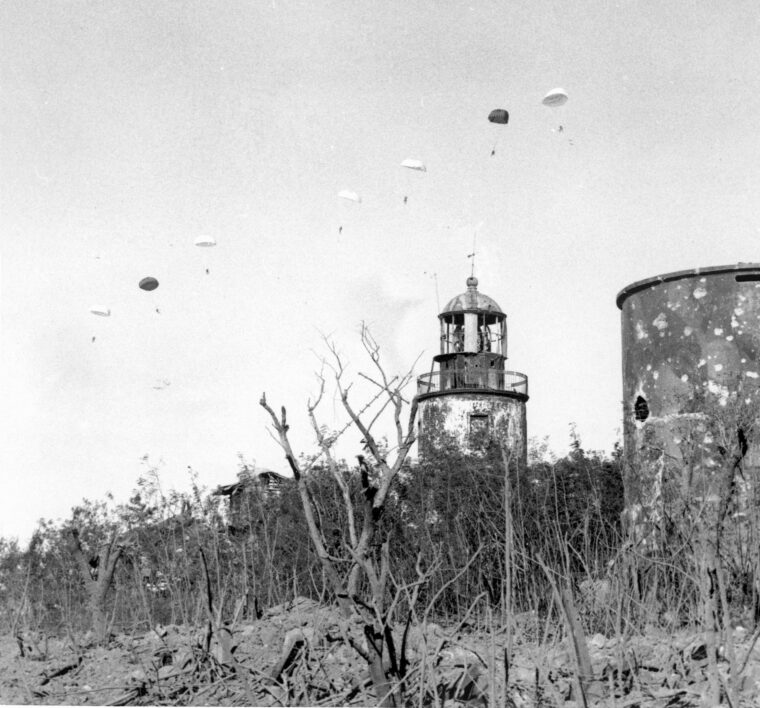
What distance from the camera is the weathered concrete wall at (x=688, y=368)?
12.3m

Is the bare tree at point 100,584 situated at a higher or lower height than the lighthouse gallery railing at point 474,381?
lower

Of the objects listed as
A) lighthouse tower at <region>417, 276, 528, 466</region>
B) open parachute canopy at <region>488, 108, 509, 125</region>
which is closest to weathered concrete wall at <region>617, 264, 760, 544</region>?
open parachute canopy at <region>488, 108, 509, 125</region>

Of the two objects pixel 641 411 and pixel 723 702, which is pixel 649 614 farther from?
pixel 641 411

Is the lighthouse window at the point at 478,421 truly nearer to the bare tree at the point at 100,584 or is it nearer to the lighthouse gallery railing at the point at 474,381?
the lighthouse gallery railing at the point at 474,381

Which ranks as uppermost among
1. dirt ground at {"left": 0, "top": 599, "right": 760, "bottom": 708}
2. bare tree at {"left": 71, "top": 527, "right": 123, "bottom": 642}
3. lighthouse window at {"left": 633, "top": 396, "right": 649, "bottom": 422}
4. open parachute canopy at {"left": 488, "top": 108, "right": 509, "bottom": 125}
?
open parachute canopy at {"left": 488, "top": 108, "right": 509, "bottom": 125}

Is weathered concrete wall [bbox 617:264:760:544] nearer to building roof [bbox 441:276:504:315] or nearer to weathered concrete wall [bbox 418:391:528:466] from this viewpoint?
weathered concrete wall [bbox 418:391:528:466]

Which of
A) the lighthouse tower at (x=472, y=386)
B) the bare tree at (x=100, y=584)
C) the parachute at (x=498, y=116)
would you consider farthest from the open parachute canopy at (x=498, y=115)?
the lighthouse tower at (x=472, y=386)

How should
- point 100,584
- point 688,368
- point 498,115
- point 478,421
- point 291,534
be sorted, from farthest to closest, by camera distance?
point 478,421 → point 291,534 → point 688,368 → point 498,115 → point 100,584

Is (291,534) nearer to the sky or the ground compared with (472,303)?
nearer to the ground

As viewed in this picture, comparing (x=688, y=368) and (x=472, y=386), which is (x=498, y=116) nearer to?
(x=688, y=368)

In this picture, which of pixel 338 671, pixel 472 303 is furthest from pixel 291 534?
pixel 472 303

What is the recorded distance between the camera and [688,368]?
12688mm

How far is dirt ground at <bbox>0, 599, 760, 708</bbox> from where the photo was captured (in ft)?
17.7

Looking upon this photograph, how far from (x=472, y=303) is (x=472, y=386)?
8.25ft
